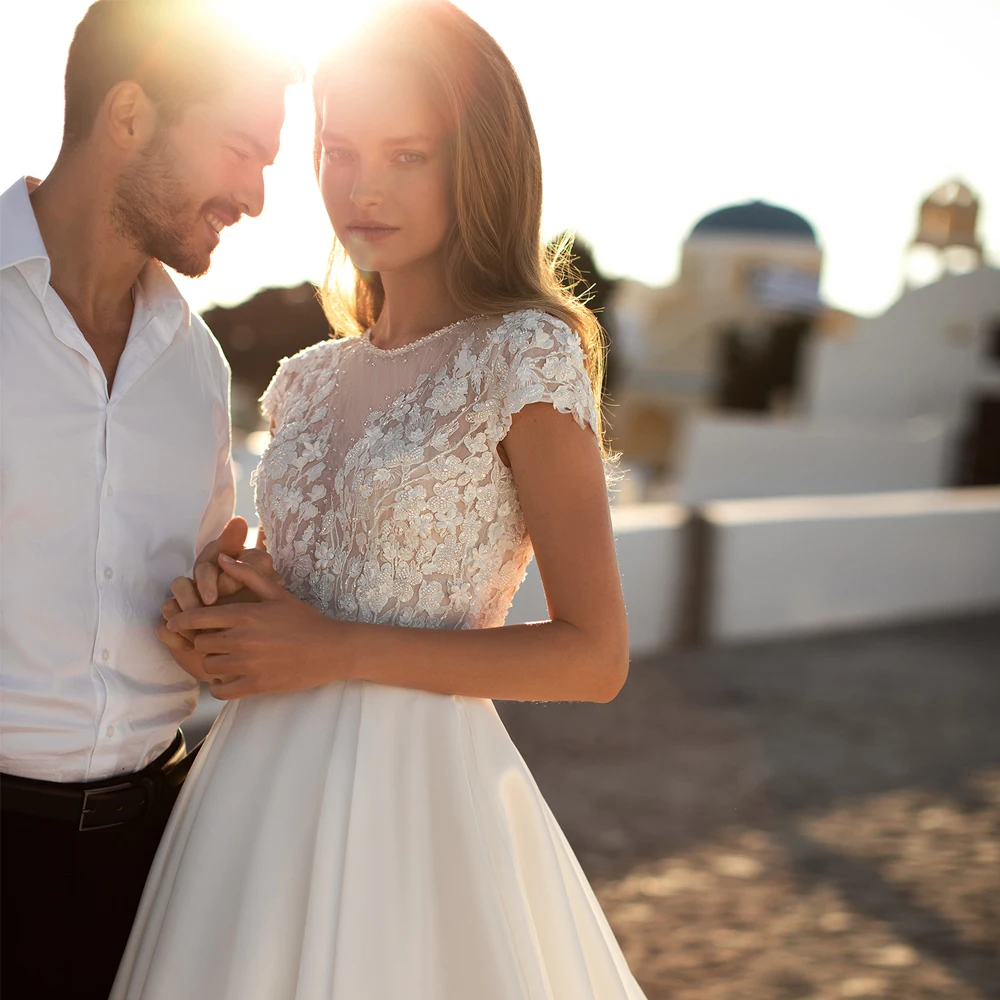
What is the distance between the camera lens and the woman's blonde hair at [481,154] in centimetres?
206

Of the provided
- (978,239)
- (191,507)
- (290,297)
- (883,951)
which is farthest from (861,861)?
(978,239)

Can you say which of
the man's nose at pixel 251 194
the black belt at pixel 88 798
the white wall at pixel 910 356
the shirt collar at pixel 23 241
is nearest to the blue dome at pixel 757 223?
the white wall at pixel 910 356

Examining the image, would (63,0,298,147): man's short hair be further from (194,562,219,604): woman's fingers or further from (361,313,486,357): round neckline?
(194,562,219,604): woman's fingers

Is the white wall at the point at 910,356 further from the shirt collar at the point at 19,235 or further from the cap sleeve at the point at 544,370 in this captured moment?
the shirt collar at the point at 19,235

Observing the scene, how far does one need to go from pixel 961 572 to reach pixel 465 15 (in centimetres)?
982

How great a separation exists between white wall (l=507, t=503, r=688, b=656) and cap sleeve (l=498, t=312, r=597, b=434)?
649 cm

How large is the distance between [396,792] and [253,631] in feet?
1.15

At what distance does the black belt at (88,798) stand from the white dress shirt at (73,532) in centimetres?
2

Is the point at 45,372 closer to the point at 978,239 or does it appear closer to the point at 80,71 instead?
the point at 80,71

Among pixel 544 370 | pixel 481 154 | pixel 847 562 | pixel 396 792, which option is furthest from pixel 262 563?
pixel 847 562

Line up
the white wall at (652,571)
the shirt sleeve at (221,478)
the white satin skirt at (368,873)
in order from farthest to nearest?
the white wall at (652,571) → the shirt sleeve at (221,478) → the white satin skirt at (368,873)

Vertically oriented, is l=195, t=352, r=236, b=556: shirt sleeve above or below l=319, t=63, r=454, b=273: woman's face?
below

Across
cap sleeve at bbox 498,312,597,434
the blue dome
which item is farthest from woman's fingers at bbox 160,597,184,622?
the blue dome

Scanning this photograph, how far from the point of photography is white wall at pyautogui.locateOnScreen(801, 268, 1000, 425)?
28.1 m
